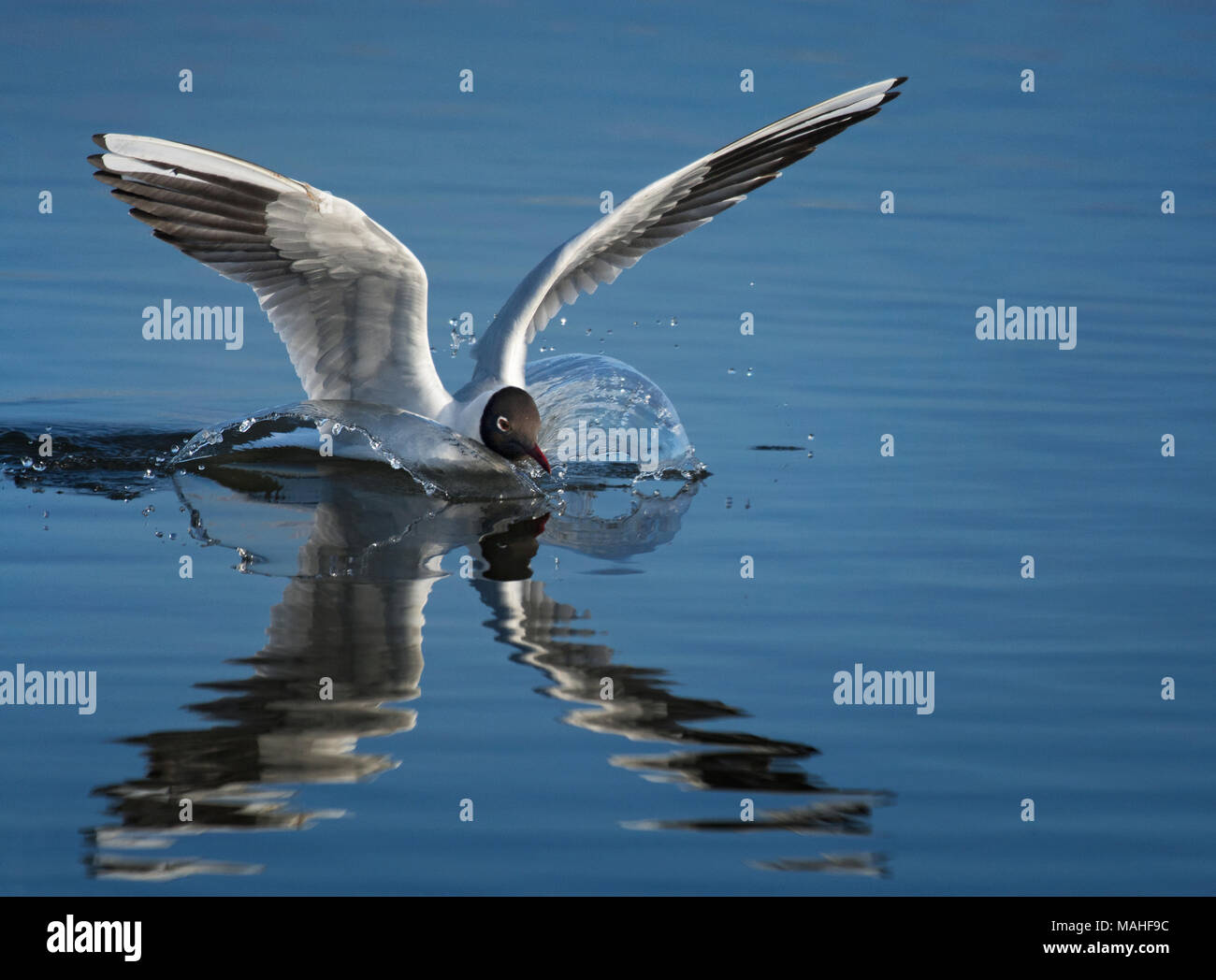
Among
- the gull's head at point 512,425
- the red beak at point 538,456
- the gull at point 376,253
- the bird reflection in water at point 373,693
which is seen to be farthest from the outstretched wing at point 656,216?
the bird reflection in water at point 373,693

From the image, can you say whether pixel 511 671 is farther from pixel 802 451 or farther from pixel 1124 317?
pixel 1124 317

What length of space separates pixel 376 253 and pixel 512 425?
1321 mm

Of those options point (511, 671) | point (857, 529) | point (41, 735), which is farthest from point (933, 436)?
point (41, 735)

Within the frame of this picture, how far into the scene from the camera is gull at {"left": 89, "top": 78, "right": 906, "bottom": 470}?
8234 mm

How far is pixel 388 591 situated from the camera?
676 cm

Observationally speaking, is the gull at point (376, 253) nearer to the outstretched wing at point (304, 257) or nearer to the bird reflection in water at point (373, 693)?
the outstretched wing at point (304, 257)

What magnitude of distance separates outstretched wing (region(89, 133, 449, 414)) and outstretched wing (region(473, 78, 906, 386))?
488 mm

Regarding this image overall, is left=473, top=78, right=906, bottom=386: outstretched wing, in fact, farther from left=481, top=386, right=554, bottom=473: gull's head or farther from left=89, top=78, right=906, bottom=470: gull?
left=481, top=386, right=554, bottom=473: gull's head

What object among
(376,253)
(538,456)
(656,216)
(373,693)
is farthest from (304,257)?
(373,693)

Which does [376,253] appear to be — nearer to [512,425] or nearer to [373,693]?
[512,425]

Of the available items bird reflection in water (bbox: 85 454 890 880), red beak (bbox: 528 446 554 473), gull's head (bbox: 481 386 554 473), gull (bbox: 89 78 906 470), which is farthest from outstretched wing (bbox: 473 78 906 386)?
bird reflection in water (bbox: 85 454 890 880)

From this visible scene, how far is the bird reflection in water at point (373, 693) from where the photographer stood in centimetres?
470

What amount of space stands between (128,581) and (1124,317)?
8.60 meters

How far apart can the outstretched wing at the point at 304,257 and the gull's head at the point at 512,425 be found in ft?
1.38
